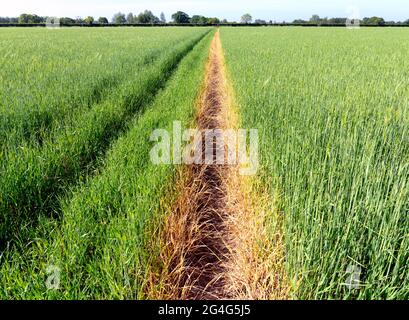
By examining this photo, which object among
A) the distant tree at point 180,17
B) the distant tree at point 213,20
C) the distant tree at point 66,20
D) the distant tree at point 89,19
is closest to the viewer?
the distant tree at point 66,20

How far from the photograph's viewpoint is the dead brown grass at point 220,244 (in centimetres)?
214

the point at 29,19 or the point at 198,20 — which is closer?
the point at 29,19

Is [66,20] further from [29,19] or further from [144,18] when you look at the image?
[144,18]

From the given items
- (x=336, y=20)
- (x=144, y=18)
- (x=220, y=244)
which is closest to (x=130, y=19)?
(x=144, y=18)

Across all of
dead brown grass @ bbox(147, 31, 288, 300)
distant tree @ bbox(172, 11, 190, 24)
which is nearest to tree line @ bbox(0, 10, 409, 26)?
distant tree @ bbox(172, 11, 190, 24)

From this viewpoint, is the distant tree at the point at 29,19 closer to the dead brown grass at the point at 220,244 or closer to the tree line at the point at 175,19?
the tree line at the point at 175,19

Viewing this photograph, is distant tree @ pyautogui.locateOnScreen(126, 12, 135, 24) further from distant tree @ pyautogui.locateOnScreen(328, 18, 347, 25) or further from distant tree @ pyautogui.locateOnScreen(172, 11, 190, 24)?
distant tree @ pyautogui.locateOnScreen(328, 18, 347, 25)

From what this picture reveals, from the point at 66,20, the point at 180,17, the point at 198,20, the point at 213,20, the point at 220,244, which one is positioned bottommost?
the point at 220,244

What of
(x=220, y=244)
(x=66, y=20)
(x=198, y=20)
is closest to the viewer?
(x=220, y=244)

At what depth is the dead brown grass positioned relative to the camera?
7.01 ft

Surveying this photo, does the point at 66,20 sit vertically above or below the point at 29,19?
below

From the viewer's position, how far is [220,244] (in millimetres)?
2846

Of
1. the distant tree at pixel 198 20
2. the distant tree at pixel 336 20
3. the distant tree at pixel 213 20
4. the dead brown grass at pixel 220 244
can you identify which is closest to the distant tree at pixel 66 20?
the distant tree at pixel 198 20
